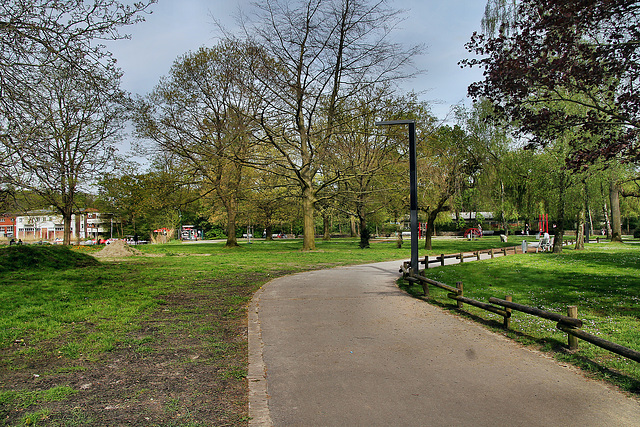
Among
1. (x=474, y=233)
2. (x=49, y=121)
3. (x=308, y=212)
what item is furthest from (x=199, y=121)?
(x=474, y=233)

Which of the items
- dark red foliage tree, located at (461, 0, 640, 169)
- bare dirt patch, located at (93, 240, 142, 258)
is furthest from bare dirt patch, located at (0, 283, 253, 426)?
bare dirt patch, located at (93, 240, 142, 258)

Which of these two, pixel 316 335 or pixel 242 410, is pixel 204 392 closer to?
pixel 242 410

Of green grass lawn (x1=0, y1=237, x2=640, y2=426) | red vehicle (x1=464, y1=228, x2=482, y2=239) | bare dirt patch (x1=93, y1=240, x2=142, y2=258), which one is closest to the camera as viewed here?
green grass lawn (x1=0, y1=237, x2=640, y2=426)

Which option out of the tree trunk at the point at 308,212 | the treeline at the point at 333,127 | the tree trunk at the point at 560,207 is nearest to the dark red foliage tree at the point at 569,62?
the treeline at the point at 333,127

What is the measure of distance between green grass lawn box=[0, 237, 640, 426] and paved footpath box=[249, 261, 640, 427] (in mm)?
376

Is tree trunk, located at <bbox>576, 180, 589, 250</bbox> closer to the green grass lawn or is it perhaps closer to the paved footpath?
the green grass lawn

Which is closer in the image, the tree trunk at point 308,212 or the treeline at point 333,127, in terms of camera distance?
the treeline at point 333,127

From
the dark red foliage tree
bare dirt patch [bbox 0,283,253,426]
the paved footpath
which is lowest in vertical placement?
the paved footpath

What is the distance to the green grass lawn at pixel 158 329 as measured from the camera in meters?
4.25

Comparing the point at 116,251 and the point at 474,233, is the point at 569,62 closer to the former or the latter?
the point at 116,251

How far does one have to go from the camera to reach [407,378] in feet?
16.5

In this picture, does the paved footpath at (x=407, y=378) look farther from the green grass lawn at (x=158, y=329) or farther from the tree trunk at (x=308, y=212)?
the tree trunk at (x=308, y=212)

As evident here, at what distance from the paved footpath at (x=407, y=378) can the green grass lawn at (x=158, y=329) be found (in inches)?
14.8

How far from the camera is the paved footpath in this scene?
3.99 meters
